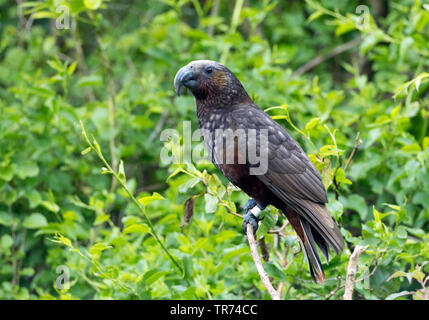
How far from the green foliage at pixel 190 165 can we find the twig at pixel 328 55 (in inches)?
0.8

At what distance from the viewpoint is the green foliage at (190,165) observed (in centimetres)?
261

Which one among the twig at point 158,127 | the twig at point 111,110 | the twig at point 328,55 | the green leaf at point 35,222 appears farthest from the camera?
A: the twig at point 328,55

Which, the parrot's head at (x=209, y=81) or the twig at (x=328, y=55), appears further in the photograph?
the twig at (x=328, y=55)

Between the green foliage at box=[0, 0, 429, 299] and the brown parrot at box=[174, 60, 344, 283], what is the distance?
2.8 inches

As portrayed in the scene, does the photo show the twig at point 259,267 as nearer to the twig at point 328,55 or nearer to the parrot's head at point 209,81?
the parrot's head at point 209,81

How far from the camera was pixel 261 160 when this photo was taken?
8.50 feet

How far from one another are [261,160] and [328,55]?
2868 mm

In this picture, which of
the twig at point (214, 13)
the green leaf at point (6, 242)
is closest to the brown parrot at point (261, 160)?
the green leaf at point (6, 242)

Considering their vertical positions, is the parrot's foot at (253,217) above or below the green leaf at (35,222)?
above

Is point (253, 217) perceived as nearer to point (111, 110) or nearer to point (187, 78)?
point (187, 78)

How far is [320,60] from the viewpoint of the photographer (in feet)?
17.0

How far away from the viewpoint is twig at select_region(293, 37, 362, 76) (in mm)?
5066

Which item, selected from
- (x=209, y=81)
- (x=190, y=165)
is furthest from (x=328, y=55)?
(x=190, y=165)

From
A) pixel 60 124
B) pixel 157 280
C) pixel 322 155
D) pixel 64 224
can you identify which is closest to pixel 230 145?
pixel 322 155
